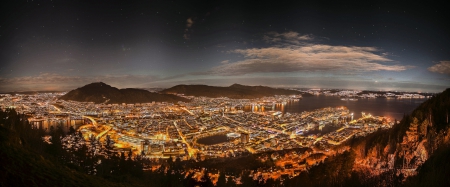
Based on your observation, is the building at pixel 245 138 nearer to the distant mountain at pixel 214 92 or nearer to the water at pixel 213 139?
the water at pixel 213 139

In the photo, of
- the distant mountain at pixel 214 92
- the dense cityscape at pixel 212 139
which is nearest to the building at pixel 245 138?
the dense cityscape at pixel 212 139

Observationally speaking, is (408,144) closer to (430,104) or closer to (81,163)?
(430,104)

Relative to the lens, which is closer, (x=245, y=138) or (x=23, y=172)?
(x=23, y=172)

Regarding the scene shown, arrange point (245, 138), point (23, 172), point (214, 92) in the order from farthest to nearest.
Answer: point (214, 92)
point (245, 138)
point (23, 172)

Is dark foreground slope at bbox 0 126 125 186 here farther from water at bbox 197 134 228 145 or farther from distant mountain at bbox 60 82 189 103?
distant mountain at bbox 60 82 189 103

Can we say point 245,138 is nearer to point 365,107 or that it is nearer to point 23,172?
point 23,172

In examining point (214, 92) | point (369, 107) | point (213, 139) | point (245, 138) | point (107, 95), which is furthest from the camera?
point (214, 92)

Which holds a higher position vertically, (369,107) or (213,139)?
(369,107)

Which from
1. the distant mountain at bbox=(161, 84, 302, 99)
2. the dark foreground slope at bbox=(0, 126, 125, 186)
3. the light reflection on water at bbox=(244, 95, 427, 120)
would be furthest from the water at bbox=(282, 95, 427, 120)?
the dark foreground slope at bbox=(0, 126, 125, 186)

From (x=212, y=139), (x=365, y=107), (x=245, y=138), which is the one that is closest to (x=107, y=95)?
(x=212, y=139)

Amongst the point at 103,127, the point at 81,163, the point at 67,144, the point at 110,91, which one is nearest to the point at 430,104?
the point at 81,163
